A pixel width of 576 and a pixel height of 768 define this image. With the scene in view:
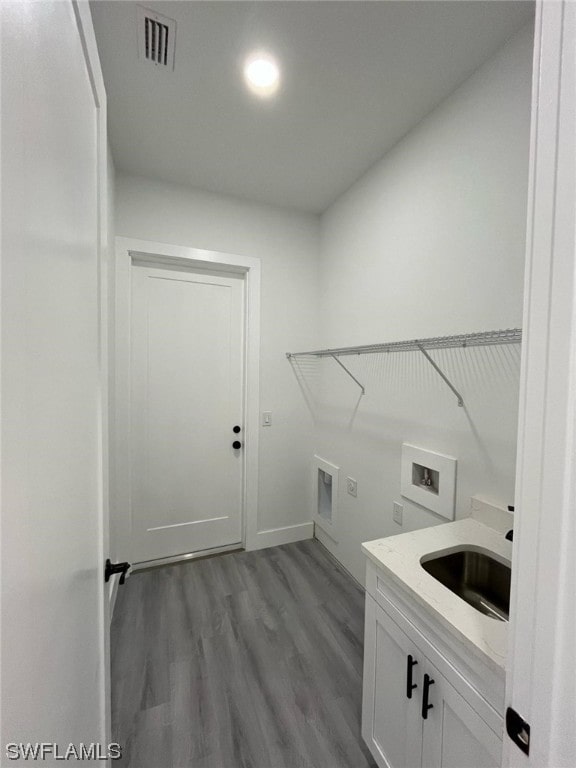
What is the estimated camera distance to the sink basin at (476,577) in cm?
114

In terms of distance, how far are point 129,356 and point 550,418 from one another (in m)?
2.32

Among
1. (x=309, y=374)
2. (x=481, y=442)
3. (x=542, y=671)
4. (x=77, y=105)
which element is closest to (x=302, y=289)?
(x=309, y=374)

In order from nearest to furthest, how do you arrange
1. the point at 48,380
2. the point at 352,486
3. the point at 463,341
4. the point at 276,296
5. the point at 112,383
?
the point at 48,380
the point at 463,341
the point at 112,383
the point at 352,486
the point at 276,296

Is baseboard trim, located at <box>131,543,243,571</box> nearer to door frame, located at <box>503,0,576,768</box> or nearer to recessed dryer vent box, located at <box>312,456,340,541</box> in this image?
recessed dryer vent box, located at <box>312,456,340,541</box>

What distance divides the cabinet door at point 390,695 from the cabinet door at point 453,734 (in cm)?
4

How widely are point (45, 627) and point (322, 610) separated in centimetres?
189

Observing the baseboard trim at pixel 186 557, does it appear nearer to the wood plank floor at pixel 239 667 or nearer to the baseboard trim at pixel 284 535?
the wood plank floor at pixel 239 667

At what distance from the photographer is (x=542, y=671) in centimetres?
46

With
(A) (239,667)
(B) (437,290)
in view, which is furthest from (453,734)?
(B) (437,290)

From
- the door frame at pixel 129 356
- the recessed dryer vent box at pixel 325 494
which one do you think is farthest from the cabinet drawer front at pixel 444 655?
the door frame at pixel 129 356

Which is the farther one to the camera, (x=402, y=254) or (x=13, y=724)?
(x=402, y=254)

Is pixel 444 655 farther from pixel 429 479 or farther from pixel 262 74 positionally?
pixel 262 74

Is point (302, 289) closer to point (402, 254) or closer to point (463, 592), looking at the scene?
point (402, 254)

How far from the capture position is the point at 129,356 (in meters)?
2.20
